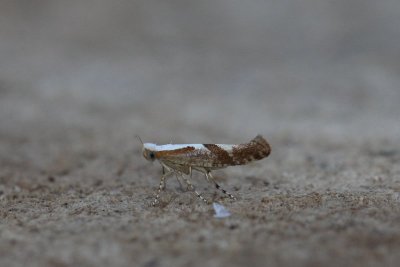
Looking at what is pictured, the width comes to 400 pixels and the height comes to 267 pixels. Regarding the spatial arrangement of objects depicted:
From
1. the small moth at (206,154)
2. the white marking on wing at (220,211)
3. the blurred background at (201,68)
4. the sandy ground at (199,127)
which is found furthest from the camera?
the blurred background at (201,68)

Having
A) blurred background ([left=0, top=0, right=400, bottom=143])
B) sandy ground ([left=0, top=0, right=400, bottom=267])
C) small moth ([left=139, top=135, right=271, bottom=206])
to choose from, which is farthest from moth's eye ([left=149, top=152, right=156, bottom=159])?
blurred background ([left=0, top=0, right=400, bottom=143])

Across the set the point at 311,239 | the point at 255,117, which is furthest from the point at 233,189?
the point at 255,117

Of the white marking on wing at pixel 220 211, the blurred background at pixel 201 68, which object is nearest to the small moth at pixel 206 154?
the white marking on wing at pixel 220 211

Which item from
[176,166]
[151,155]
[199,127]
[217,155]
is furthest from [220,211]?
[199,127]

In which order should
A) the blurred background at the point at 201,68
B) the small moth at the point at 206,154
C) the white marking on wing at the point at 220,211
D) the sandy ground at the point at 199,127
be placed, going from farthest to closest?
the blurred background at the point at 201,68
the small moth at the point at 206,154
the white marking on wing at the point at 220,211
the sandy ground at the point at 199,127

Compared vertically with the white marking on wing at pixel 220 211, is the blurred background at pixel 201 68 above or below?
above

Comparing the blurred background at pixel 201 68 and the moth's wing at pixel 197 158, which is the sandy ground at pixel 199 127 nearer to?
the blurred background at pixel 201 68
